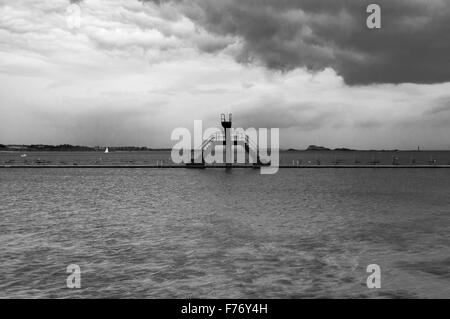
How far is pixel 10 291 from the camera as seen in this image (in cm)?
1384

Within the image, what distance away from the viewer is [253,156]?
9119cm

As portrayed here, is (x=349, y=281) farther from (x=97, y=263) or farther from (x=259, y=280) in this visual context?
(x=97, y=263)

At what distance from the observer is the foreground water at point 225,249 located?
14336 millimetres

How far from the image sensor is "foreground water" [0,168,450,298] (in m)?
14.3

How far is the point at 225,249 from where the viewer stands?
1997cm

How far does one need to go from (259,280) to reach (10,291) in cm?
829

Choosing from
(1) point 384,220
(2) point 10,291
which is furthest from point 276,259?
(1) point 384,220
